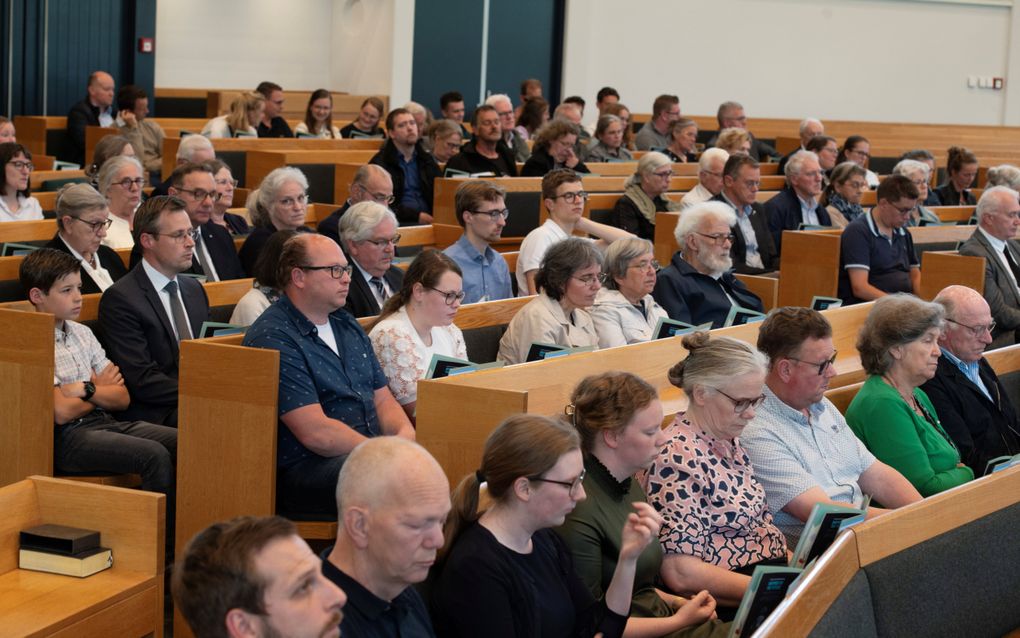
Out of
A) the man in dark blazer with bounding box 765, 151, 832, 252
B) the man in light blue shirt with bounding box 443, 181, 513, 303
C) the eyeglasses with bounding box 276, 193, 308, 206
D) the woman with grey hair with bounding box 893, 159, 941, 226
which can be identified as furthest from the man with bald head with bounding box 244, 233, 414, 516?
the woman with grey hair with bounding box 893, 159, 941, 226

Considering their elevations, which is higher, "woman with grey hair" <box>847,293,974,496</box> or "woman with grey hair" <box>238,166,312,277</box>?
"woman with grey hair" <box>238,166,312,277</box>

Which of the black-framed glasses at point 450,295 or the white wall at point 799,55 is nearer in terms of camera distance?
the black-framed glasses at point 450,295

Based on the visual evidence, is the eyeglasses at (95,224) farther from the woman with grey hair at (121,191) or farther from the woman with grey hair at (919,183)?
the woman with grey hair at (919,183)

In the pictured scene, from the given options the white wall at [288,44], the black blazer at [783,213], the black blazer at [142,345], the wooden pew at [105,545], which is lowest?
the wooden pew at [105,545]

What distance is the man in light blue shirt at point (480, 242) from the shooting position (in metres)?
5.43

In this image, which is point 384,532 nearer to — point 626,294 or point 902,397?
point 902,397

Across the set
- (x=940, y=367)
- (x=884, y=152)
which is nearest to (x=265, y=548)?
(x=940, y=367)

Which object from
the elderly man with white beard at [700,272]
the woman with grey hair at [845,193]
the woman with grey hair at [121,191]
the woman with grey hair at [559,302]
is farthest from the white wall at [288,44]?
the woman with grey hair at [559,302]

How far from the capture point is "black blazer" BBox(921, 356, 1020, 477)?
423cm

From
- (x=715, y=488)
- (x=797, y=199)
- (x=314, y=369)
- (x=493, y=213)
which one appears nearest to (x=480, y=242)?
(x=493, y=213)

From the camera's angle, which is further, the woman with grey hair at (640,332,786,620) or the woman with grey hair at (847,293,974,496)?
the woman with grey hair at (847,293,974,496)

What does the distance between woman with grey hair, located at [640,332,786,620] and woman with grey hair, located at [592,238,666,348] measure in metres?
1.66

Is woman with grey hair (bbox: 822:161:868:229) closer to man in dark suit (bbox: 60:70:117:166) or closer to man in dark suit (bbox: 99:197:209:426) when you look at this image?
man in dark suit (bbox: 99:197:209:426)

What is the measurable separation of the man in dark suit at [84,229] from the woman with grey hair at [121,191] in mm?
889
